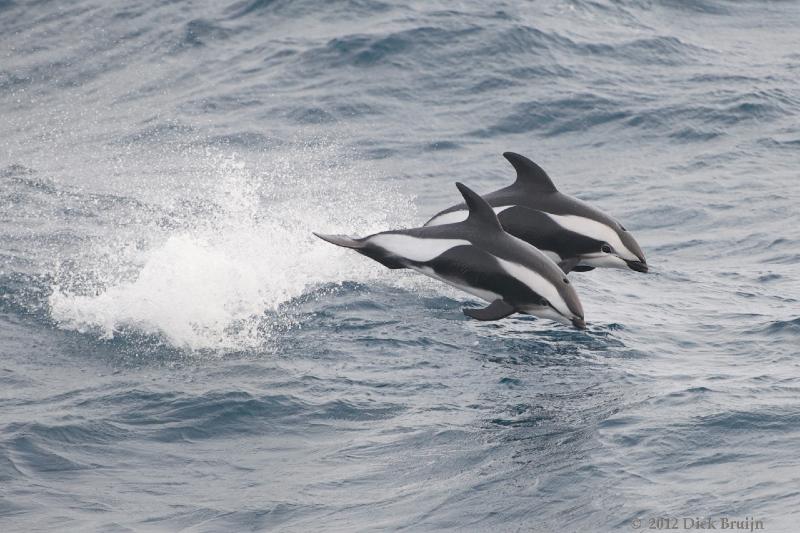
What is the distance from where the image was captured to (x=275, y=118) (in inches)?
698

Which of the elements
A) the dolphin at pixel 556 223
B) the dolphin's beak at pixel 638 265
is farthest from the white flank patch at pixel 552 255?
the dolphin's beak at pixel 638 265

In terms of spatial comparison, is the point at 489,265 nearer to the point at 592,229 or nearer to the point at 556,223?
the point at 556,223

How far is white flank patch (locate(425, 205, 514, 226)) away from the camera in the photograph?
1074 cm

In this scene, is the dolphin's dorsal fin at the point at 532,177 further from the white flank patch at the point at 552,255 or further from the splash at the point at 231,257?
the splash at the point at 231,257

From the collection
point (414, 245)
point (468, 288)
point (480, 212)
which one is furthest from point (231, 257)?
point (480, 212)

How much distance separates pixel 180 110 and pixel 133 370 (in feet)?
29.3

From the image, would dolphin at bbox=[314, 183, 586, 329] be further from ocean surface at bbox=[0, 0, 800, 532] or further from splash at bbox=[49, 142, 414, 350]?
splash at bbox=[49, 142, 414, 350]

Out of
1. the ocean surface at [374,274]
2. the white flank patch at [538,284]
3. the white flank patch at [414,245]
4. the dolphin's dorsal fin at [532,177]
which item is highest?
the dolphin's dorsal fin at [532,177]

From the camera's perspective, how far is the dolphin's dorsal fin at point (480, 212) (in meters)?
9.87

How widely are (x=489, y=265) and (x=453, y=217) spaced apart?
0.95 m

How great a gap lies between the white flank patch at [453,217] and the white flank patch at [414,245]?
36 centimetres

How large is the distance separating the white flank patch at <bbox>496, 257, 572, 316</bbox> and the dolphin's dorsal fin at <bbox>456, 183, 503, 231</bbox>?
0.38m

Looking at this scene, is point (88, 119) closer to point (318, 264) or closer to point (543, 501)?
point (318, 264)

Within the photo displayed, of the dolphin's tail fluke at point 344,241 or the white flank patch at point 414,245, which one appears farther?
the dolphin's tail fluke at point 344,241
